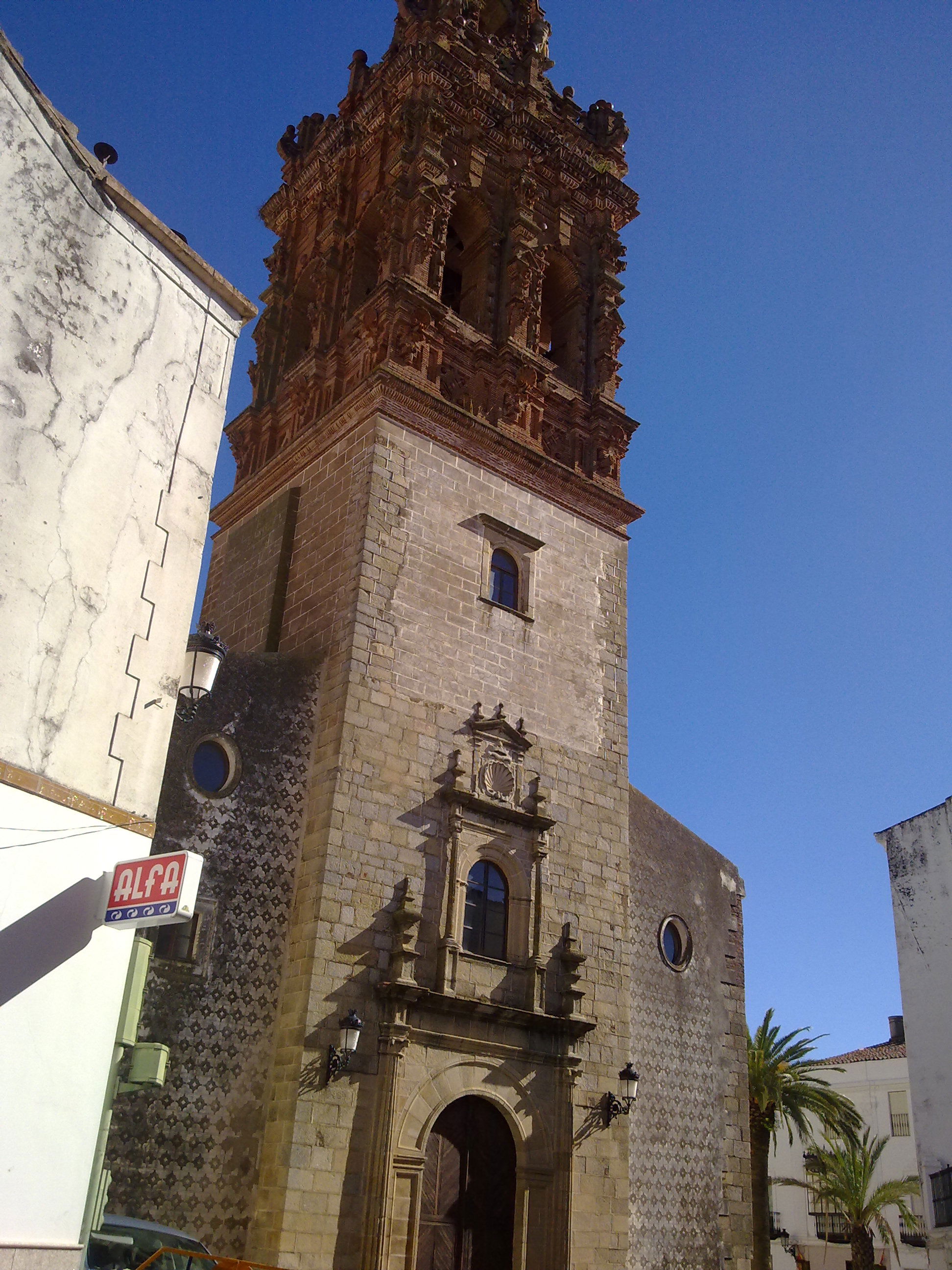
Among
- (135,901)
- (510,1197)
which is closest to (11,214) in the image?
(135,901)

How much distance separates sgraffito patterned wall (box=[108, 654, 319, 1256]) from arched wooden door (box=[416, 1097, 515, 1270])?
2262mm

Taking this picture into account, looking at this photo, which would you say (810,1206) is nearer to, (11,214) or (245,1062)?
(245,1062)

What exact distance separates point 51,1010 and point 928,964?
2070 centimetres

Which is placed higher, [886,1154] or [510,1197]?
[886,1154]

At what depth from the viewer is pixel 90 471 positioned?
10930 mm

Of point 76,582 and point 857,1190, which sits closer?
point 76,582

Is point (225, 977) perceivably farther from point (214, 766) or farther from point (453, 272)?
point (453, 272)

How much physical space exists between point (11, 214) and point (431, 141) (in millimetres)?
11421

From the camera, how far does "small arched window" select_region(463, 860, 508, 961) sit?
15.9 m

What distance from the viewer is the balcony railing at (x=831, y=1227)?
42094mm

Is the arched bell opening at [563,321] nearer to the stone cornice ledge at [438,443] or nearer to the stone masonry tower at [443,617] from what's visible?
the stone masonry tower at [443,617]

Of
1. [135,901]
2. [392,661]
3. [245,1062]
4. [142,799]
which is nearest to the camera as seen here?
[135,901]

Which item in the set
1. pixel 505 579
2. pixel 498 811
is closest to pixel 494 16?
pixel 505 579

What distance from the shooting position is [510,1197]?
14.9 metres
